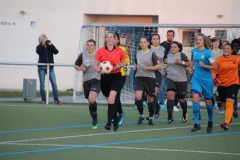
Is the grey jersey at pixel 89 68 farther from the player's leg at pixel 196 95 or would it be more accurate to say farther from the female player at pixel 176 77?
the player's leg at pixel 196 95

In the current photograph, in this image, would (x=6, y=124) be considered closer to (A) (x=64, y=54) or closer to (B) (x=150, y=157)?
(B) (x=150, y=157)

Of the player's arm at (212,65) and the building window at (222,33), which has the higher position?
the building window at (222,33)

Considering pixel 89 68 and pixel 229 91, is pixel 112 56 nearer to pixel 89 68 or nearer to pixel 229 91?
pixel 89 68

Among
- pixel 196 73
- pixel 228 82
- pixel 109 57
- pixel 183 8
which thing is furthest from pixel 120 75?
pixel 183 8

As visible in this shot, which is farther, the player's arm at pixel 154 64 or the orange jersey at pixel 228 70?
the player's arm at pixel 154 64

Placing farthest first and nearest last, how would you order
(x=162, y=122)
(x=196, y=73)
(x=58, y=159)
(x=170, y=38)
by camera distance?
1. (x=170, y=38)
2. (x=162, y=122)
3. (x=196, y=73)
4. (x=58, y=159)

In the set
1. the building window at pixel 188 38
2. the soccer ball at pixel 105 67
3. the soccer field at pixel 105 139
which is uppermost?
the building window at pixel 188 38

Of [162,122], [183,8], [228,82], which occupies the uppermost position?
[183,8]

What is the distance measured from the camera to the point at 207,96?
12.7 m

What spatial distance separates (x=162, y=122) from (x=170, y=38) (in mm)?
2941

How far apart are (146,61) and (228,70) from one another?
183 cm

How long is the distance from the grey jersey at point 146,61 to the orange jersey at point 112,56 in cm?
124

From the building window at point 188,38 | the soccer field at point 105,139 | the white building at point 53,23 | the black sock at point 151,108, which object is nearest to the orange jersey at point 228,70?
the soccer field at point 105,139

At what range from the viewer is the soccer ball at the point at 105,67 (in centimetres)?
1238
